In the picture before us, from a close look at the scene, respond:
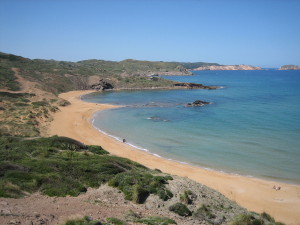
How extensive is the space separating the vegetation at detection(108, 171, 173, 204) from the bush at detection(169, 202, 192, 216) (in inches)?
38.5

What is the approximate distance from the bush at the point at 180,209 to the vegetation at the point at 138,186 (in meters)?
0.98

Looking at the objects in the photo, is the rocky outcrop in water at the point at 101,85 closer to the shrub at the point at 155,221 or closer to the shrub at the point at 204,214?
the shrub at the point at 204,214

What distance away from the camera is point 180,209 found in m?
12.8

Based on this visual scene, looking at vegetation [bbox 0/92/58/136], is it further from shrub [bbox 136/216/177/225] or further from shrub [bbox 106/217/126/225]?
shrub [bbox 136/216/177/225]

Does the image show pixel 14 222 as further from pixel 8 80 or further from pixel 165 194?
pixel 8 80

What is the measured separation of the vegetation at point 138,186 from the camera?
44.0 ft

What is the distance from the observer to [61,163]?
1546 cm

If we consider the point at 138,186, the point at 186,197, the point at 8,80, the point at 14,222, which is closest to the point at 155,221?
the point at 138,186

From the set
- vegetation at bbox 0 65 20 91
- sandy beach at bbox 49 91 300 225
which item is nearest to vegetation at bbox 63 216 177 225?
sandy beach at bbox 49 91 300 225

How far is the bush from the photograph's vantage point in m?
12.7

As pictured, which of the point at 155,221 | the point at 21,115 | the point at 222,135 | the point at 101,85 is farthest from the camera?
the point at 101,85

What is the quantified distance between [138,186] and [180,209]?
244 centimetres

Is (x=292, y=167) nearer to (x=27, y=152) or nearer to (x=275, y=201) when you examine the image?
(x=275, y=201)

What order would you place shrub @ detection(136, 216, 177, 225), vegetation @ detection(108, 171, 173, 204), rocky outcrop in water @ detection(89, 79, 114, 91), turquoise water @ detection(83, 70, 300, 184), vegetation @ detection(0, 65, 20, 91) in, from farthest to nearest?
Answer: rocky outcrop in water @ detection(89, 79, 114, 91), vegetation @ detection(0, 65, 20, 91), turquoise water @ detection(83, 70, 300, 184), vegetation @ detection(108, 171, 173, 204), shrub @ detection(136, 216, 177, 225)
